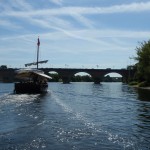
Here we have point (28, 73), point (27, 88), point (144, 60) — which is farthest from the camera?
point (144, 60)

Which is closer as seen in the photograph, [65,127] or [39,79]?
[65,127]

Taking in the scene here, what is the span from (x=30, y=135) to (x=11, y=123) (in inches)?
224

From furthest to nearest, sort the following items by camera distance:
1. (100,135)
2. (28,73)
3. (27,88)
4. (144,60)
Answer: (144,60) < (28,73) < (27,88) < (100,135)

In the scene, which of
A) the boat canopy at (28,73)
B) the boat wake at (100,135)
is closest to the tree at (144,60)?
the boat canopy at (28,73)

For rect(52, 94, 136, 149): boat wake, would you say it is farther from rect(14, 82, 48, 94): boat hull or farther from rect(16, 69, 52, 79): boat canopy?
rect(16, 69, 52, 79): boat canopy

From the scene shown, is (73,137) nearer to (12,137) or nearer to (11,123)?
(12,137)

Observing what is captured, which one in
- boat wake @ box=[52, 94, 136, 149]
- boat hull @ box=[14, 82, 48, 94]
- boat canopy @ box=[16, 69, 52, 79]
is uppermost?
boat canopy @ box=[16, 69, 52, 79]

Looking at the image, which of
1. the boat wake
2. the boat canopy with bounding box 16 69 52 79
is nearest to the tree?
the boat canopy with bounding box 16 69 52 79

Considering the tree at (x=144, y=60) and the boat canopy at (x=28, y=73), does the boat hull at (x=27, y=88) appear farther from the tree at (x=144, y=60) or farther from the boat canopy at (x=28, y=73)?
the tree at (x=144, y=60)

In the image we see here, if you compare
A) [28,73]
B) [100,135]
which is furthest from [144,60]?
[100,135]

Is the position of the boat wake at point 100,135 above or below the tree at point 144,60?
below

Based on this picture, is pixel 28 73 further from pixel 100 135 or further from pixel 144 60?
pixel 100 135

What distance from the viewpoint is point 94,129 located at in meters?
27.3

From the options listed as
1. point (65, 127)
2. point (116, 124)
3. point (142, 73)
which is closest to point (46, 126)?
point (65, 127)
